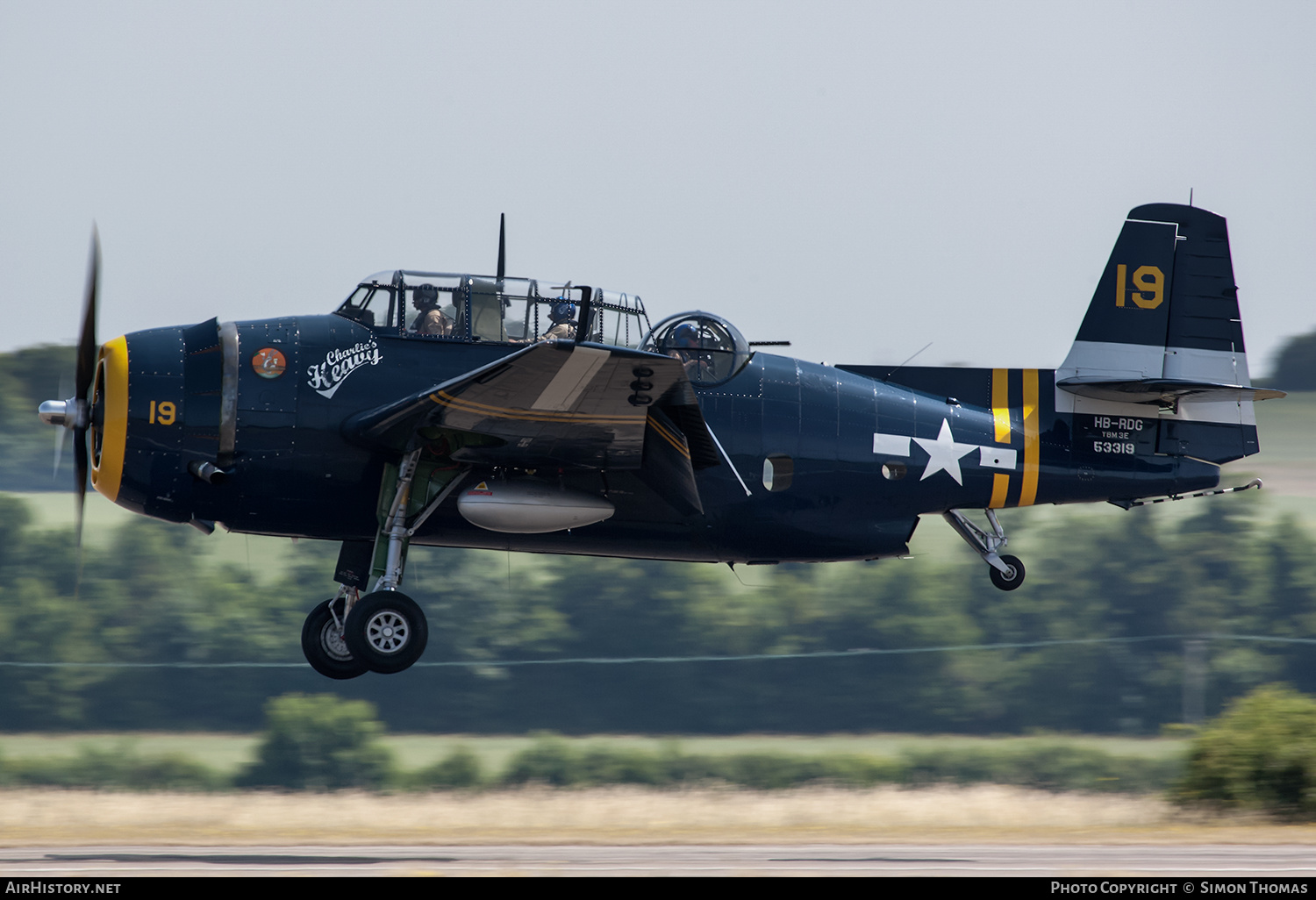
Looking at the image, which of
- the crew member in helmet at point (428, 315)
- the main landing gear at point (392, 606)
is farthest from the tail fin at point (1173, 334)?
the main landing gear at point (392, 606)

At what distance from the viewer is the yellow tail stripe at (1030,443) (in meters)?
13.7

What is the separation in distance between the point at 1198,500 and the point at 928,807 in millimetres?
22847

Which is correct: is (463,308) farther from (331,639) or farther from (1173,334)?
(1173,334)

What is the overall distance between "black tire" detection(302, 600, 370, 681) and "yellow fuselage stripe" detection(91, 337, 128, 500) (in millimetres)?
2473

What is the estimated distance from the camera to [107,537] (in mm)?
36781

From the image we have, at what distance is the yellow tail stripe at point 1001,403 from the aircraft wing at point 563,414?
320 cm

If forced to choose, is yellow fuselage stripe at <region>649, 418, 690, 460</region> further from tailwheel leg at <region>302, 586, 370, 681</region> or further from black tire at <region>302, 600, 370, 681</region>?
black tire at <region>302, 600, 370, 681</region>

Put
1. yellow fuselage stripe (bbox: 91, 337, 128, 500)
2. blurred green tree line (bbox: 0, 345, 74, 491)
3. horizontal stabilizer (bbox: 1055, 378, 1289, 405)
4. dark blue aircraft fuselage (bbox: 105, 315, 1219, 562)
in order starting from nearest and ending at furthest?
yellow fuselage stripe (bbox: 91, 337, 128, 500), dark blue aircraft fuselage (bbox: 105, 315, 1219, 562), horizontal stabilizer (bbox: 1055, 378, 1289, 405), blurred green tree line (bbox: 0, 345, 74, 491)

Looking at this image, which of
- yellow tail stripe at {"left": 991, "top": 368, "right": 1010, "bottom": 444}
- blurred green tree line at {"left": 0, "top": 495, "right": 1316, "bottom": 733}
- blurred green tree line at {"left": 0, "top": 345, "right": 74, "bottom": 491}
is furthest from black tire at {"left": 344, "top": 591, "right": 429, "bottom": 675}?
blurred green tree line at {"left": 0, "top": 345, "right": 74, "bottom": 491}

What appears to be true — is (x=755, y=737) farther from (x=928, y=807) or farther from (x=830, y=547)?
(x=830, y=547)

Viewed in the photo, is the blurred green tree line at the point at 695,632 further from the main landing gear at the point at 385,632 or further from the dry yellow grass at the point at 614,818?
the main landing gear at the point at 385,632

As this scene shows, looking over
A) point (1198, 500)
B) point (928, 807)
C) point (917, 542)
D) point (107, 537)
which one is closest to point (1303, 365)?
point (1198, 500)

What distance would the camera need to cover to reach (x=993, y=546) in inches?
548

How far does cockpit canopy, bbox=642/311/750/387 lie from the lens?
502 inches
